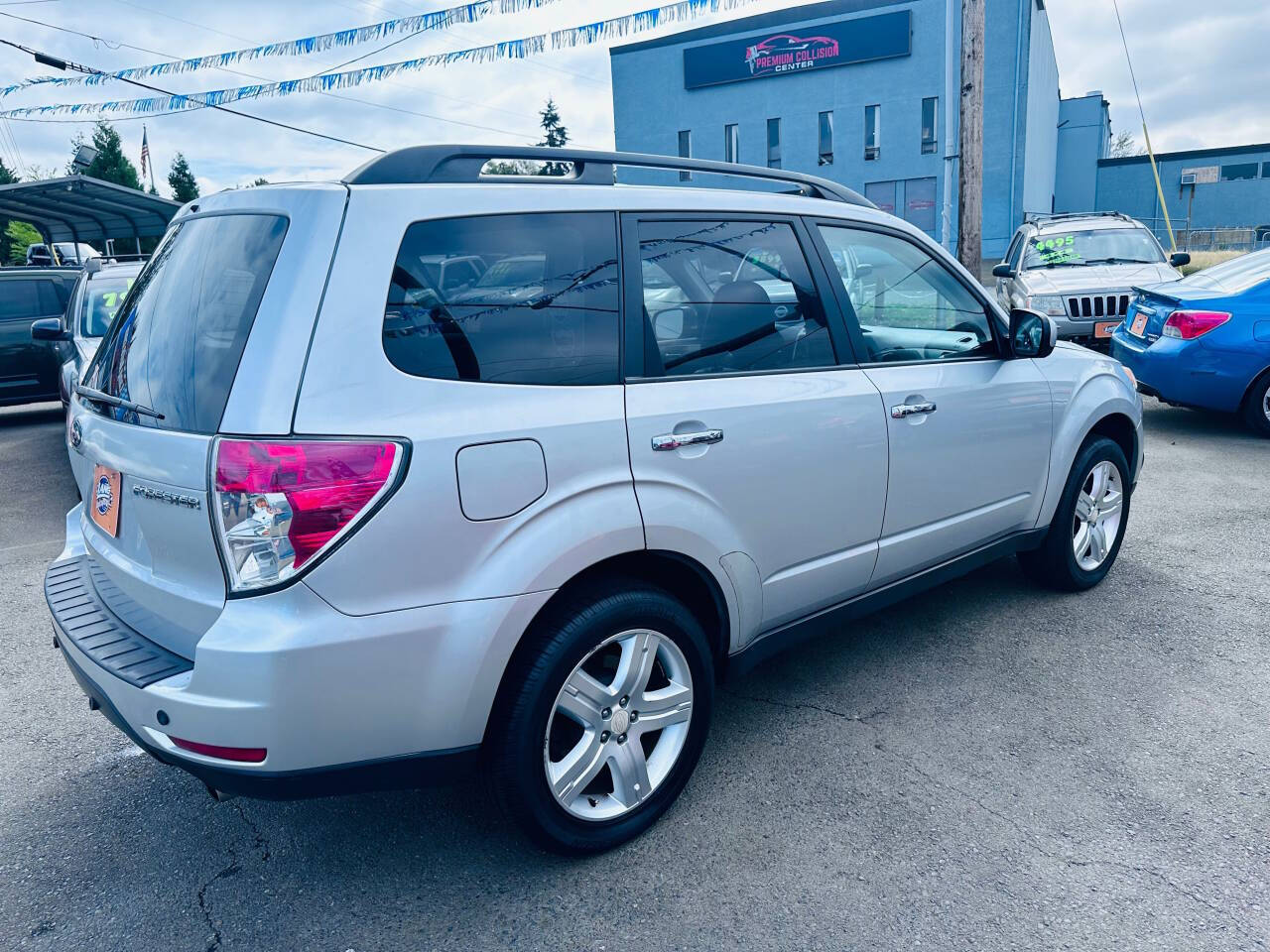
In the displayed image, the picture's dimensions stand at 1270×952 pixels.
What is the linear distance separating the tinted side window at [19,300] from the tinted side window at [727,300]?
10609 mm

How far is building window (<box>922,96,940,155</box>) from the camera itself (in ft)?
124

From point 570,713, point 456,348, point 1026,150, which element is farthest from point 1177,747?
point 1026,150

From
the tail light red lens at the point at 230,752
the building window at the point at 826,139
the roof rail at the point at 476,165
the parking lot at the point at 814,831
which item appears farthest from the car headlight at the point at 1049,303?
the building window at the point at 826,139

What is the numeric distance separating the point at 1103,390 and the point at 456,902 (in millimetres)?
3508

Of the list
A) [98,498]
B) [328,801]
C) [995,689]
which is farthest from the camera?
[995,689]

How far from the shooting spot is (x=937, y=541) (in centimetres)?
365

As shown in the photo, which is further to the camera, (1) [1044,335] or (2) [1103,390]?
(2) [1103,390]

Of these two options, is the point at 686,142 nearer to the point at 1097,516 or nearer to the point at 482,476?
the point at 1097,516

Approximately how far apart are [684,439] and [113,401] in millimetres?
1562

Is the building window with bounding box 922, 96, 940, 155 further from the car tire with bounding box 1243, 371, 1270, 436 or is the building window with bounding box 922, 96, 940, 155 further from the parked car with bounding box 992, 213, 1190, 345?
the car tire with bounding box 1243, 371, 1270, 436

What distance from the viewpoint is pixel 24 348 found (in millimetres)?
10695

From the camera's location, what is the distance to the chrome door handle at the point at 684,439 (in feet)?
8.60

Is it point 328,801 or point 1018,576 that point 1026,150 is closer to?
point 1018,576

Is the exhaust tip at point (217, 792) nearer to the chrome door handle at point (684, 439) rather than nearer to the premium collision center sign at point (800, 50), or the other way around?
the chrome door handle at point (684, 439)
